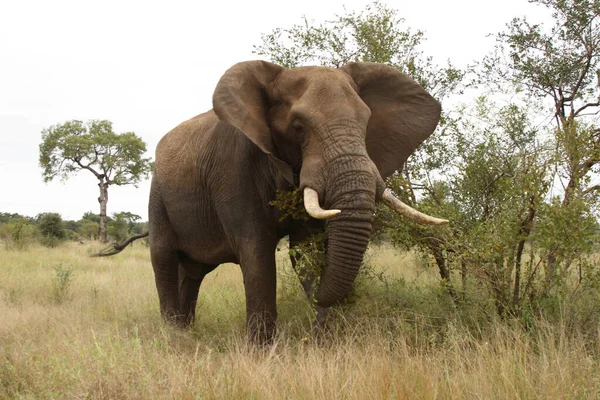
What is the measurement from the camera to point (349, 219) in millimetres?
4324

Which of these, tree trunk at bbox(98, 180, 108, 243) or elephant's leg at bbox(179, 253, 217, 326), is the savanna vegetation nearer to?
elephant's leg at bbox(179, 253, 217, 326)

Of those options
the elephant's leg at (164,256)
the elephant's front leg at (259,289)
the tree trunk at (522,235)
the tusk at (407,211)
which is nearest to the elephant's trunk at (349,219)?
the tusk at (407,211)

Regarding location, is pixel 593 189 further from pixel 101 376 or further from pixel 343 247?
pixel 101 376

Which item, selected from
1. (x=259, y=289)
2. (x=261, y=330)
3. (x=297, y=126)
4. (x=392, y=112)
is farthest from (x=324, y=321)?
(x=392, y=112)

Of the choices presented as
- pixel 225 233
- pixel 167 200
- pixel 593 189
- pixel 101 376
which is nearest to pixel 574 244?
pixel 593 189

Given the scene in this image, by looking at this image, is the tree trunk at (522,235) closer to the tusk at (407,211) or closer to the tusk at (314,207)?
the tusk at (407,211)

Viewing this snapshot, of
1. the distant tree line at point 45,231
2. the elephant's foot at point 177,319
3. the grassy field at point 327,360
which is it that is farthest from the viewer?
the distant tree line at point 45,231

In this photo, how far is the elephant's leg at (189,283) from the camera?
7402 mm

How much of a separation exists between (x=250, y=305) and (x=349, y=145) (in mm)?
1900

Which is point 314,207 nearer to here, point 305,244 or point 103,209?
point 305,244

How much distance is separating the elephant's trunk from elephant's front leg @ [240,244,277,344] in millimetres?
1030

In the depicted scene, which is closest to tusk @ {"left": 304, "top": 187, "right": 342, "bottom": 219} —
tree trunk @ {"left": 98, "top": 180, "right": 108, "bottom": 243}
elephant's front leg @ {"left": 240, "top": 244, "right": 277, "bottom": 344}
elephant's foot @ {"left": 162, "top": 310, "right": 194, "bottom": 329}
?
elephant's front leg @ {"left": 240, "top": 244, "right": 277, "bottom": 344}

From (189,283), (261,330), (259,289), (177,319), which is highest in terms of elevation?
(259,289)

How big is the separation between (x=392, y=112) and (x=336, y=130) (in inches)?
52.6
